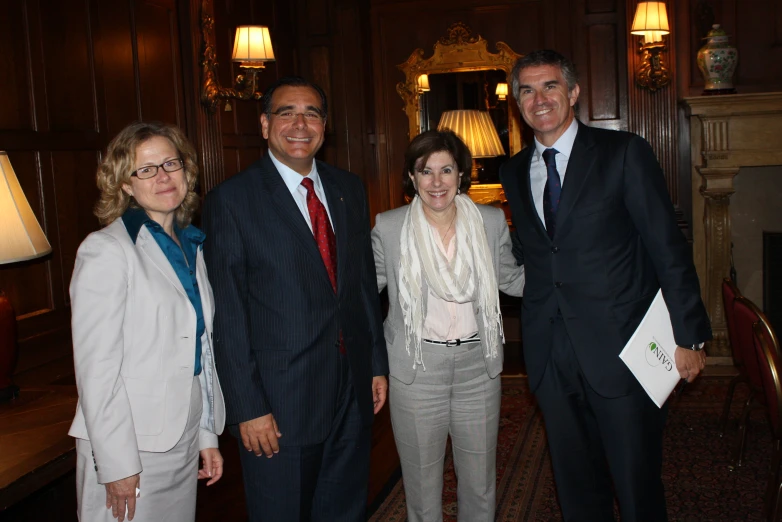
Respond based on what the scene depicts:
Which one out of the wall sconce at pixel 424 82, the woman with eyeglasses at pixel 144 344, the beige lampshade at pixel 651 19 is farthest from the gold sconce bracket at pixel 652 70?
the woman with eyeglasses at pixel 144 344

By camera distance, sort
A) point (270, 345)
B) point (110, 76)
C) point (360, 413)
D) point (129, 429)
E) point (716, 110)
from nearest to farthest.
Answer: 1. point (129, 429)
2. point (270, 345)
3. point (360, 413)
4. point (110, 76)
5. point (716, 110)

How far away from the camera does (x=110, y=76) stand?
3787 millimetres

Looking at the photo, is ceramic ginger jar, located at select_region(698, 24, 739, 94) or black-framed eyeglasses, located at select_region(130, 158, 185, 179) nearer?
black-framed eyeglasses, located at select_region(130, 158, 185, 179)

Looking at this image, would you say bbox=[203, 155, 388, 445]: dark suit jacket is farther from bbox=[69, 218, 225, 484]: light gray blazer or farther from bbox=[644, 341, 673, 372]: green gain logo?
bbox=[644, 341, 673, 372]: green gain logo

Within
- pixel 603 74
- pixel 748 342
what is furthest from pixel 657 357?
pixel 603 74

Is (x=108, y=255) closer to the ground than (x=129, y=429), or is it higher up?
higher up

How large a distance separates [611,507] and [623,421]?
42 centimetres

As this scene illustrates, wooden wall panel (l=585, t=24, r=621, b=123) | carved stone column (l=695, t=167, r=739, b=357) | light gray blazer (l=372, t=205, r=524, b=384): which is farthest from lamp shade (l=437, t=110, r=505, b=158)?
light gray blazer (l=372, t=205, r=524, b=384)

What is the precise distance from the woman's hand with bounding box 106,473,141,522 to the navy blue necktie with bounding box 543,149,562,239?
138 centimetres

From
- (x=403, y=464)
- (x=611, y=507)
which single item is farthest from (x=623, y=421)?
(x=403, y=464)

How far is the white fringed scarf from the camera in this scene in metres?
2.47

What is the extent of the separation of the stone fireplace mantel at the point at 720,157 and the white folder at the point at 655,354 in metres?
3.53

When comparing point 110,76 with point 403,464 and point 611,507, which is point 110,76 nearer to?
point 403,464

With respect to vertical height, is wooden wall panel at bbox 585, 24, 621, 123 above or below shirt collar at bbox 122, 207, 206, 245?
above
